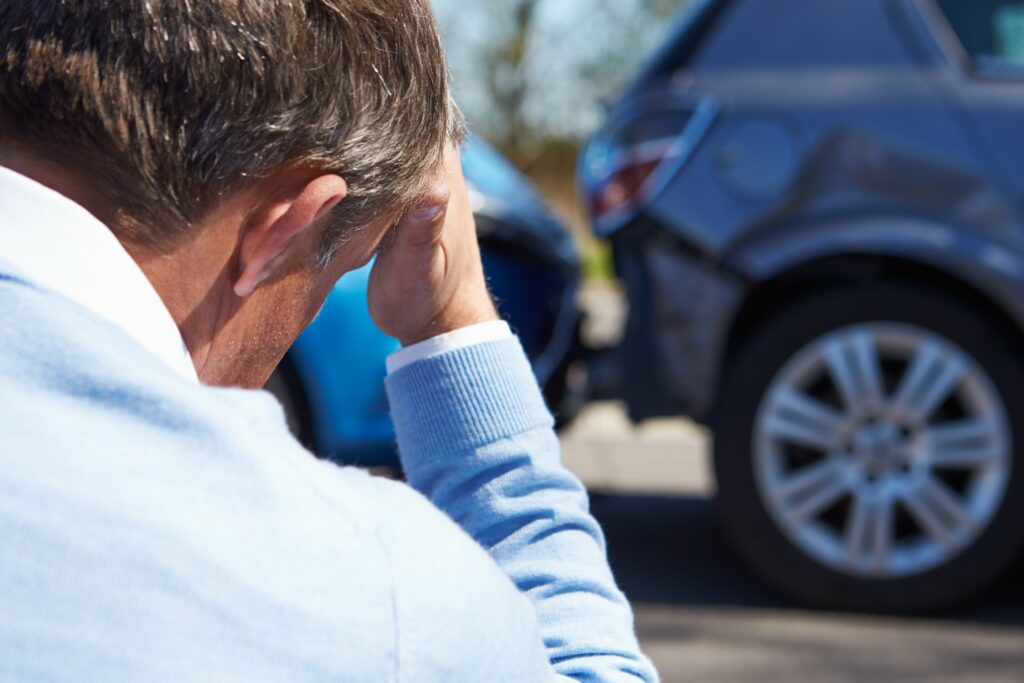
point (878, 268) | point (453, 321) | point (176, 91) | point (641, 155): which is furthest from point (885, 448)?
point (176, 91)

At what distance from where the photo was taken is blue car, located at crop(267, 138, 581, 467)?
3752mm

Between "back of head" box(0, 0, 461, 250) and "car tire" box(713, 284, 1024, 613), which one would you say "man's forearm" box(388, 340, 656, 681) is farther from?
"car tire" box(713, 284, 1024, 613)

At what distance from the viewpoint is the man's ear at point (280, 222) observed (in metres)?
0.81

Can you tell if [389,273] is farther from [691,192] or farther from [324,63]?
[691,192]

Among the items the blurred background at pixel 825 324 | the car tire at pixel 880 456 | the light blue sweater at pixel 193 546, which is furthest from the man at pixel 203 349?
the car tire at pixel 880 456

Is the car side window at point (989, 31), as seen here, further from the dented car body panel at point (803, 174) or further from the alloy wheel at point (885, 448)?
the alloy wheel at point (885, 448)

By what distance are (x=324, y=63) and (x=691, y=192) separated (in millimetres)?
2817

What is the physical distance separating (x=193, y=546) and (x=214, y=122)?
0.23 m

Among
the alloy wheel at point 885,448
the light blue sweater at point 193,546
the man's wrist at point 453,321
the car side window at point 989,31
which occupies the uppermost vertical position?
the car side window at point 989,31

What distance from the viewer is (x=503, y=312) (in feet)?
11.6

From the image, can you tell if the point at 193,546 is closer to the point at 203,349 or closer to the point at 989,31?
the point at 203,349

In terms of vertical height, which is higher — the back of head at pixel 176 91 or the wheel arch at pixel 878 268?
the wheel arch at pixel 878 268

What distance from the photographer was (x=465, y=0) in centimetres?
1703

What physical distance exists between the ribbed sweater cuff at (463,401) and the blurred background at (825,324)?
2.22 metres
